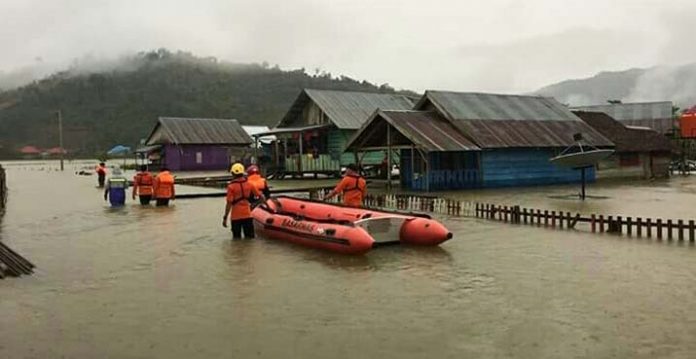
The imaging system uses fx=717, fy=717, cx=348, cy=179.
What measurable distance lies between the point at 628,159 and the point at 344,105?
1682 centimetres

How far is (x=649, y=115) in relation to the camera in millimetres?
Result: 59344

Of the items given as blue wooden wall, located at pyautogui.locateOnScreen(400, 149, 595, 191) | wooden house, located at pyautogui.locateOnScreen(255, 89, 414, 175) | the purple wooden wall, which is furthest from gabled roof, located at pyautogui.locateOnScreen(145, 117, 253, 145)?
blue wooden wall, located at pyautogui.locateOnScreen(400, 149, 595, 191)

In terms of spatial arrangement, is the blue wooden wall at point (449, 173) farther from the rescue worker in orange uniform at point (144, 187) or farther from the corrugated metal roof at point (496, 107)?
the rescue worker in orange uniform at point (144, 187)

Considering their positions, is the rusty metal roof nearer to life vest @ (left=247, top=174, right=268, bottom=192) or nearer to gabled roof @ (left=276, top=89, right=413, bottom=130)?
gabled roof @ (left=276, top=89, right=413, bottom=130)

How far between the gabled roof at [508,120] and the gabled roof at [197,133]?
24.7 m

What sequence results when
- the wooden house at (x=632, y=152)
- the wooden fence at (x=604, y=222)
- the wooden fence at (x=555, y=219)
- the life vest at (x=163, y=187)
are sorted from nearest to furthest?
the wooden fence at (x=604, y=222) < the wooden fence at (x=555, y=219) < the life vest at (x=163, y=187) < the wooden house at (x=632, y=152)

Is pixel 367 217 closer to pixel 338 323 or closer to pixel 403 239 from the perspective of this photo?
pixel 403 239

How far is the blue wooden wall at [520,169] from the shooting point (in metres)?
32.4

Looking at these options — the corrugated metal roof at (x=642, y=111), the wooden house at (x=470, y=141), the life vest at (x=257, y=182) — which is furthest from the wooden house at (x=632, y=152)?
the life vest at (x=257, y=182)

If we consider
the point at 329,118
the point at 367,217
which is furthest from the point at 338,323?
the point at 329,118

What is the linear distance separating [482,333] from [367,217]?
637 centimetres

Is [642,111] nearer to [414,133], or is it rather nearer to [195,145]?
[195,145]

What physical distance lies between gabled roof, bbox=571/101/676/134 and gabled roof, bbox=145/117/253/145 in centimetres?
2704

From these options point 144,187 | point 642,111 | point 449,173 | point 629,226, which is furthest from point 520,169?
point 642,111
